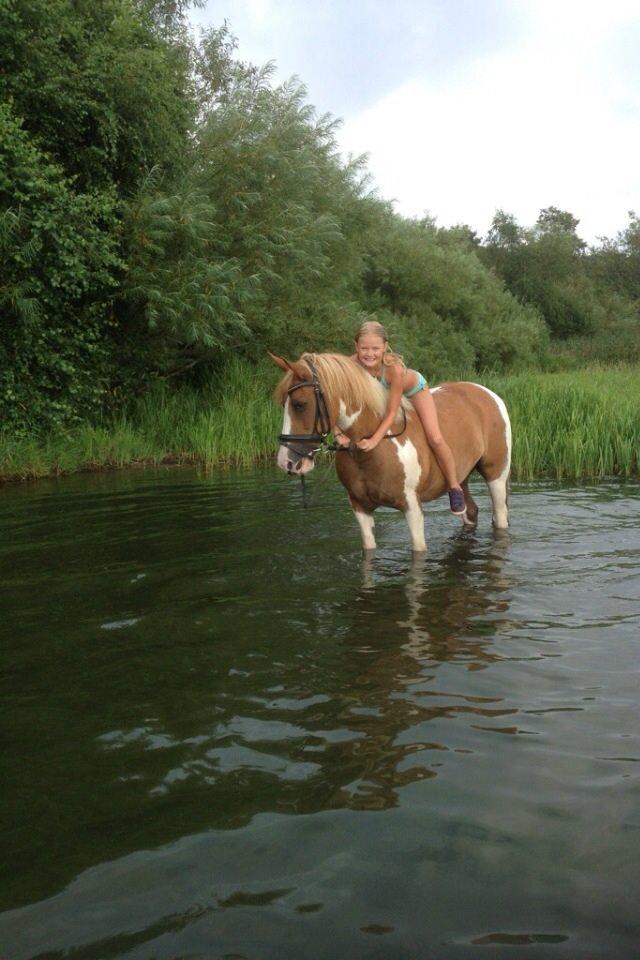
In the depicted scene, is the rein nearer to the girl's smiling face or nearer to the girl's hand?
the girl's hand

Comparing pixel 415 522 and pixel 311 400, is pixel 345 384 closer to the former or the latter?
pixel 311 400

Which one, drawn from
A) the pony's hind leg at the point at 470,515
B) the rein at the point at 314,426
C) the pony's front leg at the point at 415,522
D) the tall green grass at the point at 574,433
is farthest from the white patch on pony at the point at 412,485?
the tall green grass at the point at 574,433

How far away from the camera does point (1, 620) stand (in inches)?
190

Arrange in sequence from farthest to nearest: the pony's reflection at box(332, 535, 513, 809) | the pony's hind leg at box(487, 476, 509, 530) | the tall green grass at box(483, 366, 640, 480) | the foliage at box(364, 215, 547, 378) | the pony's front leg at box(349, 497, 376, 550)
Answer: the foliage at box(364, 215, 547, 378)
the tall green grass at box(483, 366, 640, 480)
the pony's hind leg at box(487, 476, 509, 530)
the pony's front leg at box(349, 497, 376, 550)
the pony's reflection at box(332, 535, 513, 809)

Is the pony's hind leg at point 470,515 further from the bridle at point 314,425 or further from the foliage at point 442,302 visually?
the foliage at point 442,302

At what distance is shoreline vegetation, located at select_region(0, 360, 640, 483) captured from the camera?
11.2 meters

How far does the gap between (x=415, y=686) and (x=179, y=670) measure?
1177 mm

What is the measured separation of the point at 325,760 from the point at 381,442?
349 centimetres

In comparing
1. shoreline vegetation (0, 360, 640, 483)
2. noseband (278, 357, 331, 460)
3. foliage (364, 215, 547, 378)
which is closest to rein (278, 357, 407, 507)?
noseband (278, 357, 331, 460)

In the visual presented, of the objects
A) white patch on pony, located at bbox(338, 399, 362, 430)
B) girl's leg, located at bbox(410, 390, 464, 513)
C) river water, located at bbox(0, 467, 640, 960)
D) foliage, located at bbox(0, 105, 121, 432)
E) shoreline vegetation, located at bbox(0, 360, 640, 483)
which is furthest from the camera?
foliage, located at bbox(0, 105, 121, 432)

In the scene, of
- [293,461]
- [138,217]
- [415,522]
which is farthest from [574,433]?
[138,217]

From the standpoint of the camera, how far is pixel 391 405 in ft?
19.6

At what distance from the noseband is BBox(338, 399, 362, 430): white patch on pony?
0.83ft

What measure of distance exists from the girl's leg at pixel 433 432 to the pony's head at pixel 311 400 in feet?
2.48
